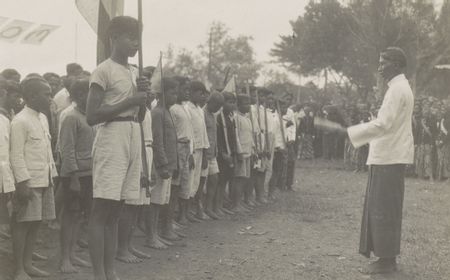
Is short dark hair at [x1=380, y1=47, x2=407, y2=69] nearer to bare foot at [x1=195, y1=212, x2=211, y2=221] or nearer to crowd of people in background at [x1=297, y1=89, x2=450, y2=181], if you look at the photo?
bare foot at [x1=195, y1=212, x2=211, y2=221]

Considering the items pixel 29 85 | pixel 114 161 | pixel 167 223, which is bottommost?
pixel 167 223

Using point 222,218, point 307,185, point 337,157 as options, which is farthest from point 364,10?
point 222,218

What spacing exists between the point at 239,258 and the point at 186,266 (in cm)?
70

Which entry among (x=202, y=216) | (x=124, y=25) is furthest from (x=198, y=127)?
(x=124, y=25)

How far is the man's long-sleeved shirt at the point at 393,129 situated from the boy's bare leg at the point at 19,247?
10.8ft

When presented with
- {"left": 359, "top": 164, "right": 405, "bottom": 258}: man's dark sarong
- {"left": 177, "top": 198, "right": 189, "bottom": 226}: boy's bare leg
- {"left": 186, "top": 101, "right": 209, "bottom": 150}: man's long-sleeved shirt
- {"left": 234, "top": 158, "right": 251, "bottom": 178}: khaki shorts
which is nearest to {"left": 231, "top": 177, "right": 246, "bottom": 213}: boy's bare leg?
{"left": 234, "top": 158, "right": 251, "bottom": 178}: khaki shorts

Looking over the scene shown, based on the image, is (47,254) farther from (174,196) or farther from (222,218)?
(222,218)

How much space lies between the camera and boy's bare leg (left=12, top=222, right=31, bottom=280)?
500cm

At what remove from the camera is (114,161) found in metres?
4.49

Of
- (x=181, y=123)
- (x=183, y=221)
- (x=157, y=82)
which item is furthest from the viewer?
(x=183, y=221)

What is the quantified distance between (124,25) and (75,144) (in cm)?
169

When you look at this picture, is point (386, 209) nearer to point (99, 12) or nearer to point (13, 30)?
point (99, 12)

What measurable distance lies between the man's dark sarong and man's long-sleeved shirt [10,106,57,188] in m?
3.16

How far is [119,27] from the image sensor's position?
4.58 meters
